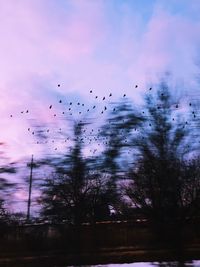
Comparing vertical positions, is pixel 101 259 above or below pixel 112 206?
below

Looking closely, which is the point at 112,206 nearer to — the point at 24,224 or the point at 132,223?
the point at 24,224

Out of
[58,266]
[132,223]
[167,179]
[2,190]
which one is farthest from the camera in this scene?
[132,223]

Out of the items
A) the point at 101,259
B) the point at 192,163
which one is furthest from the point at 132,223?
the point at 192,163

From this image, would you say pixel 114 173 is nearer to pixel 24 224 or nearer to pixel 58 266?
pixel 24 224

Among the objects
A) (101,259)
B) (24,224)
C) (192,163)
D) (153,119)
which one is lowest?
(101,259)

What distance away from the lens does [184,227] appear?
907 centimetres

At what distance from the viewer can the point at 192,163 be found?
31.0 feet

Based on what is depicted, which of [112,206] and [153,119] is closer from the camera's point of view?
[153,119]

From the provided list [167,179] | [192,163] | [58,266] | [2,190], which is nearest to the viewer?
[167,179]

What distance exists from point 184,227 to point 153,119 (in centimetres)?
191

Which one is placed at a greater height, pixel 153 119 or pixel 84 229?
pixel 153 119

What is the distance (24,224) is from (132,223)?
4.70 meters

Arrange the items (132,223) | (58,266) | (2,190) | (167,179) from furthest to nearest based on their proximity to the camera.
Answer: (132,223) → (58,266) → (2,190) → (167,179)

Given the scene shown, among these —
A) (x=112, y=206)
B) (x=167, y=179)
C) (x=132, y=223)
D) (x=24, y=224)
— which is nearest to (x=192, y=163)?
(x=167, y=179)
